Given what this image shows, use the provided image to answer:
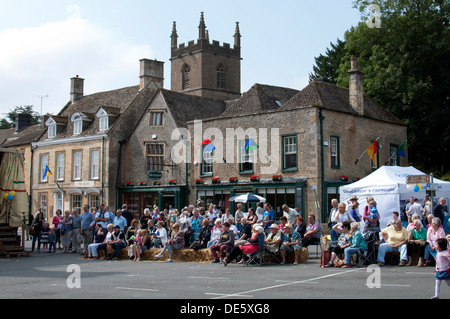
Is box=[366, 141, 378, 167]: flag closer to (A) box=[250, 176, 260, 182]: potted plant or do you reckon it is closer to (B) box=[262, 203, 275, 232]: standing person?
(A) box=[250, 176, 260, 182]: potted plant

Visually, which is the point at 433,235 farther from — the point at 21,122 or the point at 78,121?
the point at 21,122

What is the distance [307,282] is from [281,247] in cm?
478

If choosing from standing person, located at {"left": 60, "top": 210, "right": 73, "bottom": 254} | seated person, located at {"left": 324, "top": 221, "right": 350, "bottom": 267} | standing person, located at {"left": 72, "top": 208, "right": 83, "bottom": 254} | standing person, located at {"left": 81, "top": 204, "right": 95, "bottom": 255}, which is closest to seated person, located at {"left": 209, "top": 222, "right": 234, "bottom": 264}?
seated person, located at {"left": 324, "top": 221, "right": 350, "bottom": 267}

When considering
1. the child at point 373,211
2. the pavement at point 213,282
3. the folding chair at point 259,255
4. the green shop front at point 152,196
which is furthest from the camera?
the green shop front at point 152,196

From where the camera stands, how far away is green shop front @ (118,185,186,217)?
114 ft

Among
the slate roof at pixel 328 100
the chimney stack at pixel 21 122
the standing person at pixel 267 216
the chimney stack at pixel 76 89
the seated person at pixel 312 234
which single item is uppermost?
the chimney stack at pixel 76 89

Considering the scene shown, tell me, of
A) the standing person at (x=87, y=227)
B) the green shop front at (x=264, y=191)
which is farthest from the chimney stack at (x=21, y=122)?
the standing person at (x=87, y=227)

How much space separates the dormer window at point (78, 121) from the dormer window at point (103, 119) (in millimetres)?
1713

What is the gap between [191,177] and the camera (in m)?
34.5

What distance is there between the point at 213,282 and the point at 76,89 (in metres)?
39.8

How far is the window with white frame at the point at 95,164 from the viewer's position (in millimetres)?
39312

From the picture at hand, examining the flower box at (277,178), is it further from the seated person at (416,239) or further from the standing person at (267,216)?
the seated person at (416,239)

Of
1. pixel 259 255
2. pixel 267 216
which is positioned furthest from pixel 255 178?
Answer: pixel 259 255

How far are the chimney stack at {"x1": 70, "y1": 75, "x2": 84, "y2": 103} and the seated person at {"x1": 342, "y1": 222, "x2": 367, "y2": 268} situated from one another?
37836 millimetres
